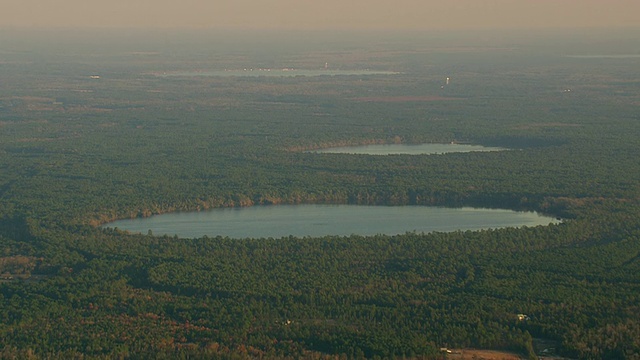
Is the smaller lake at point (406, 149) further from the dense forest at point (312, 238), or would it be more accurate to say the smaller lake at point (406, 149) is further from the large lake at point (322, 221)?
the large lake at point (322, 221)

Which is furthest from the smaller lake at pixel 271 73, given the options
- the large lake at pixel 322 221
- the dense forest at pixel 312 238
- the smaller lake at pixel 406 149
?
the large lake at pixel 322 221

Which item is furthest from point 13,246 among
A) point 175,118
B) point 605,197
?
point 175,118

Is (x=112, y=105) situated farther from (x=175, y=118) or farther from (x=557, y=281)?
(x=557, y=281)

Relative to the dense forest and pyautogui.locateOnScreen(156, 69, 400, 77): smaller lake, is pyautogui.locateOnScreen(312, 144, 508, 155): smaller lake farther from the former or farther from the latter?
pyautogui.locateOnScreen(156, 69, 400, 77): smaller lake

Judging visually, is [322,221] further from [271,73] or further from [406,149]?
[271,73]

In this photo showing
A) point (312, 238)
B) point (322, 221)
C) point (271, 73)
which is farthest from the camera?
point (271, 73)

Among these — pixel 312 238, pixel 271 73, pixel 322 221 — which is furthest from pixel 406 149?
pixel 271 73

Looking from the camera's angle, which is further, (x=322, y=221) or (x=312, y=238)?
(x=322, y=221)
